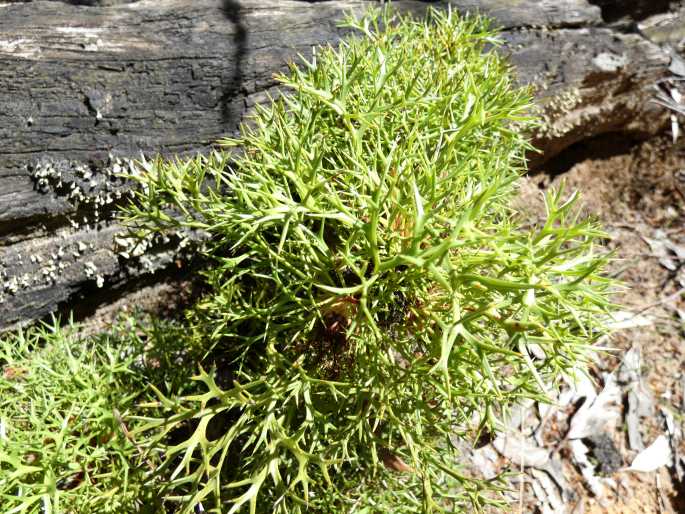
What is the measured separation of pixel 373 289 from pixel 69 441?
962mm

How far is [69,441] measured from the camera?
151 cm

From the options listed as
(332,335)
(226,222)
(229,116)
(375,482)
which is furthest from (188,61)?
(375,482)

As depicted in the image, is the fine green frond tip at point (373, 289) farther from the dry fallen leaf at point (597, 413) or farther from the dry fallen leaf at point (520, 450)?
the dry fallen leaf at point (597, 413)

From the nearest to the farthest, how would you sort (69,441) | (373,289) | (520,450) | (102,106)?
1. (373,289)
2. (69,441)
3. (102,106)
4. (520,450)

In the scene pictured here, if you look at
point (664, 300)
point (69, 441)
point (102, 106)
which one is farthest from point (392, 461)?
point (664, 300)

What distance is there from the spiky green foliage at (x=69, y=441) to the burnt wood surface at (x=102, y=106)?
323 mm

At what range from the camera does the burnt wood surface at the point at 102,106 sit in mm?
1719

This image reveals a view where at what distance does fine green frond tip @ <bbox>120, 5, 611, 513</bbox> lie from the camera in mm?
1156

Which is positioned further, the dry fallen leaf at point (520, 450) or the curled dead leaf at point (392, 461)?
the dry fallen leaf at point (520, 450)

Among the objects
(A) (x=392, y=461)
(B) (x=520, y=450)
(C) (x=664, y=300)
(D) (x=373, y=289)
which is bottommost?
(B) (x=520, y=450)

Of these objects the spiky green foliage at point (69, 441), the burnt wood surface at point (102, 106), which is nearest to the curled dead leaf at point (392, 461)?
the spiky green foliage at point (69, 441)

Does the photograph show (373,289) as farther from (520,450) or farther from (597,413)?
(597,413)

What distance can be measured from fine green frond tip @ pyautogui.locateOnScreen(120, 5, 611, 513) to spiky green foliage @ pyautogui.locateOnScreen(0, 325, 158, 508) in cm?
15

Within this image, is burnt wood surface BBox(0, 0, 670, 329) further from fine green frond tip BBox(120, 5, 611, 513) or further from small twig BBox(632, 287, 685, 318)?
small twig BBox(632, 287, 685, 318)
